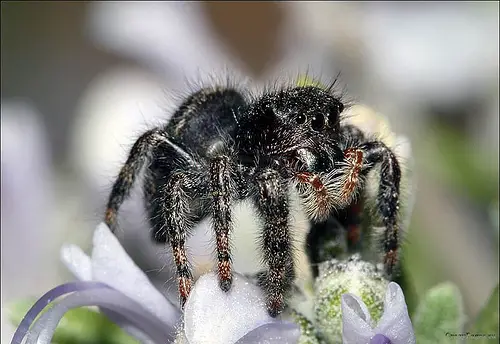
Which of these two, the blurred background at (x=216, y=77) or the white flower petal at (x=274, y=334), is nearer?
the white flower petal at (x=274, y=334)

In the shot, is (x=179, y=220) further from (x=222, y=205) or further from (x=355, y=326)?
(x=355, y=326)

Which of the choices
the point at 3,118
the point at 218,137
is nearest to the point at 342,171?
the point at 218,137

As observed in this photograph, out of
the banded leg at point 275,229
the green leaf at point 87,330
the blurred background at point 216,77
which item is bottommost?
the green leaf at point 87,330

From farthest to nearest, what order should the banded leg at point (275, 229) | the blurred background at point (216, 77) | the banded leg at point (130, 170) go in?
the blurred background at point (216, 77), the banded leg at point (130, 170), the banded leg at point (275, 229)

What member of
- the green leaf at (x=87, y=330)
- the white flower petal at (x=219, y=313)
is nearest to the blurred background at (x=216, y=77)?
the green leaf at (x=87, y=330)

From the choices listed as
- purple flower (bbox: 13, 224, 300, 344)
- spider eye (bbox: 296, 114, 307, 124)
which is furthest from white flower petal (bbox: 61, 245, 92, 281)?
spider eye (bbox: 296, 114, 307, 124)

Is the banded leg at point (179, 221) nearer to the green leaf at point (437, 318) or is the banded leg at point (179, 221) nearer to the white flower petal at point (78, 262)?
the white flower petal at point (78, 262)
